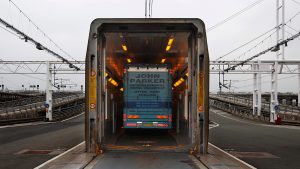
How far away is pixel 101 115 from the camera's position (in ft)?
47.4

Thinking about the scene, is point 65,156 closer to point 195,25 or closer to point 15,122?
point 195,25

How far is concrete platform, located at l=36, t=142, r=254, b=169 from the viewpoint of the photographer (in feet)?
36.6

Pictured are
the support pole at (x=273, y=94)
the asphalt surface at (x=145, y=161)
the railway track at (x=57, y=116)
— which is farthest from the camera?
the support pole at (x=273, y=94)

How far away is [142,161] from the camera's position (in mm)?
12133

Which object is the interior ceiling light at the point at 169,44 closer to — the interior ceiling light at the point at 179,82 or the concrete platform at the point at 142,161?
the interior ceiling light at the point at 179,82

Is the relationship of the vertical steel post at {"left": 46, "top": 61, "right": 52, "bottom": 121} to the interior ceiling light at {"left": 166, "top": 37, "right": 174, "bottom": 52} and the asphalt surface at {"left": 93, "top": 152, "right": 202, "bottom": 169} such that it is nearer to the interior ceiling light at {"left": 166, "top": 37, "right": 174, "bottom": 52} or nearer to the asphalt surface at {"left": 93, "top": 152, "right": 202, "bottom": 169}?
the interior ceiling light at {"left": 166, "top": 37, "right": 174, "bottom": 52}

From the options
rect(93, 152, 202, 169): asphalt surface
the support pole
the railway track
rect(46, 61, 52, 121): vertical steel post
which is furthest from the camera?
rect(46, 61, 52, 121): vertical steel post

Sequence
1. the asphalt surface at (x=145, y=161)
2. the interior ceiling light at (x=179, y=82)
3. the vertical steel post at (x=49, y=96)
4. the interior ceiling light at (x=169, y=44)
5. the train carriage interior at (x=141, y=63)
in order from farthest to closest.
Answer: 1. the vertical steel post at (x=49, y=96)
2. the interior ceiling light at (x=179, y=82)
3. the interior ceiling light at (x=169, y=44)
4. the train carriage interior at (x=141, y=63)
5. the asphalt surface at (x=145, y=161)

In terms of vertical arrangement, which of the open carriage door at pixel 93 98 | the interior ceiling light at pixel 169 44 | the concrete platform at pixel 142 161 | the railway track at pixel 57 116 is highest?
the interior ceiling light at pixel 169 44

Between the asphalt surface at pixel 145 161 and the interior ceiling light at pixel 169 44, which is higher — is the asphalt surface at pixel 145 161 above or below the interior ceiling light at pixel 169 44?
below

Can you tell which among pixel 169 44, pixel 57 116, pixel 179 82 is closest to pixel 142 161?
pixel 169 44

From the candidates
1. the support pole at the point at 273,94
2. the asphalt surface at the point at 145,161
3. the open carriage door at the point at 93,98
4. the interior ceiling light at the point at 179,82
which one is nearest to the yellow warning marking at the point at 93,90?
the open carriage door at the point at 93,98

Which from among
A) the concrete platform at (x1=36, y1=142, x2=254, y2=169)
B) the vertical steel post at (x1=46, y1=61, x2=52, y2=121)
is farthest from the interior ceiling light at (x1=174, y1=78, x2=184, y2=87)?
the vertical steel post at (x1=46, y1=61, x2=52, y2=121)

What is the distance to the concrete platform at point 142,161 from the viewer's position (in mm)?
11148
